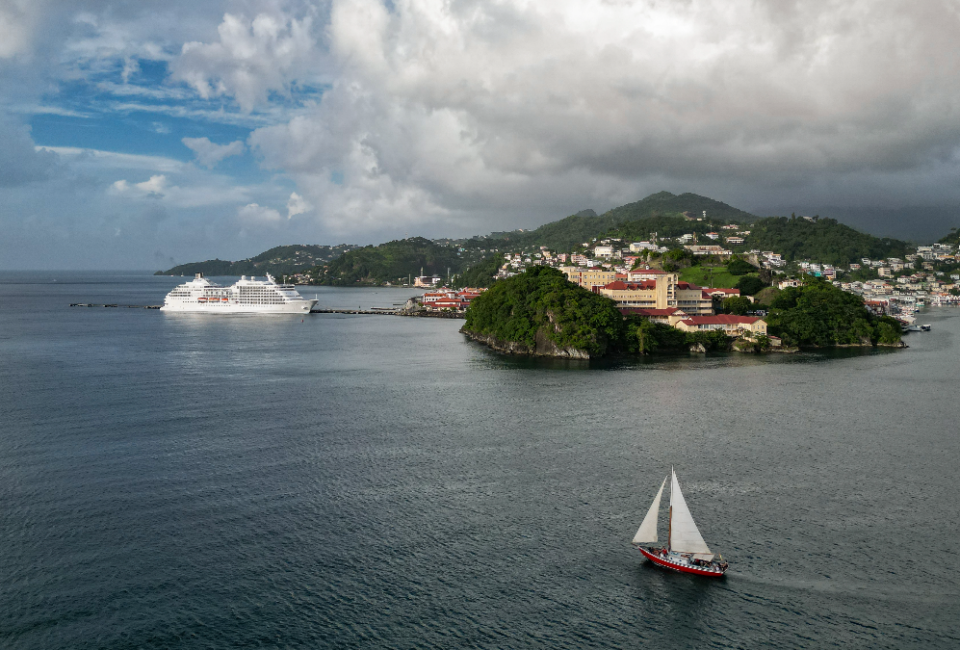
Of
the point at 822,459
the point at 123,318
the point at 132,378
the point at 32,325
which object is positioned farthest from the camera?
the point at 123,318

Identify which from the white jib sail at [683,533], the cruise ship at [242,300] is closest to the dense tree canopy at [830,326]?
the white jib sail at [683,533]

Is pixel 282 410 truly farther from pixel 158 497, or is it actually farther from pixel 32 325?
pixel 32 325

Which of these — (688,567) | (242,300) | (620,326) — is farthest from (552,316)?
(242,300)

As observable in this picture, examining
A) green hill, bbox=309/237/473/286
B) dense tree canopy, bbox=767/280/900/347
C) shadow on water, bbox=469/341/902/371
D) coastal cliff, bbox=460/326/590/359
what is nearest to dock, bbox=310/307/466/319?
coastal cliff, bbox=460/326/590/359

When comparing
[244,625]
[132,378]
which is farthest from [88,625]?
[132,378]

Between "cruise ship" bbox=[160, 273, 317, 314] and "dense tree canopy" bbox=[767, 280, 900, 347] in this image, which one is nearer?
"dense tree canopy" bbox=[767, 280, 900, 347]

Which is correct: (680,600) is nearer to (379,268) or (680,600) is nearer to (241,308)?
(241,308)

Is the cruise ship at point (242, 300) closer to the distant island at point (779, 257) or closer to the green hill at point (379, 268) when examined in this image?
the distant island at point (779, 257)

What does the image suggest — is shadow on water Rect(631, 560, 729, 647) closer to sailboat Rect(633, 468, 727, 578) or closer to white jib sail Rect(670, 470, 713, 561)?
sailboat Rect(633, 468, 727, 578)
